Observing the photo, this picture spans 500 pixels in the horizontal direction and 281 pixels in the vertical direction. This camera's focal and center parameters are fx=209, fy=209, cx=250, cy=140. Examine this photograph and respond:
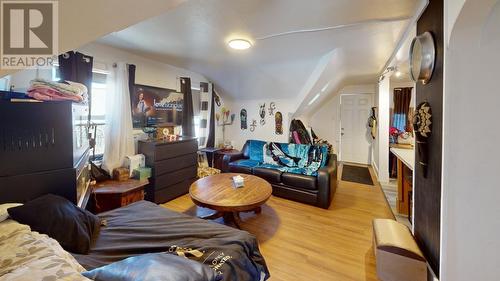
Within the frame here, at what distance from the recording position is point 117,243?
1354 mm

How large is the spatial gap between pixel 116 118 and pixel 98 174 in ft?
2.63

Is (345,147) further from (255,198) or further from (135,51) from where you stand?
(135,51)

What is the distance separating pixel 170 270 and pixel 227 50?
2821 mm

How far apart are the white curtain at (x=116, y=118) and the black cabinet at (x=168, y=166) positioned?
322mm

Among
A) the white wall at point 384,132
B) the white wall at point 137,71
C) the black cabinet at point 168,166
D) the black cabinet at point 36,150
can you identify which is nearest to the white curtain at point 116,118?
the white wall at point 137,71

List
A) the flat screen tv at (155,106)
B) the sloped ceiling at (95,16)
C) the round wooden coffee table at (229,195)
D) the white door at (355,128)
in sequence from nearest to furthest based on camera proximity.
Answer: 1. the sloped ceiling at (95,16)
2. the round wooden coffee table at (229,195)
3. the flat screen tv at (155,106)
4. the white door at (355,128)

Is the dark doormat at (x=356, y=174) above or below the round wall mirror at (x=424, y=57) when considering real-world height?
below

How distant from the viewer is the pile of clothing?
1456mm

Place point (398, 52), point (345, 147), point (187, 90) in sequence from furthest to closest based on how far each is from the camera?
point (345, 147) → point (187, 90) → point (398, 52)

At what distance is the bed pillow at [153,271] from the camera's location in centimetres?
82

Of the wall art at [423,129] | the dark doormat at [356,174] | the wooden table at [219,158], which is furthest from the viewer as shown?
the wooden table at [219,158]

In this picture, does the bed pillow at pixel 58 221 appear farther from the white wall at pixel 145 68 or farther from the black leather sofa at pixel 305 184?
the black leather sofa at pixel 305 184

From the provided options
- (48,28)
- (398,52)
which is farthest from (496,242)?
(48,28)

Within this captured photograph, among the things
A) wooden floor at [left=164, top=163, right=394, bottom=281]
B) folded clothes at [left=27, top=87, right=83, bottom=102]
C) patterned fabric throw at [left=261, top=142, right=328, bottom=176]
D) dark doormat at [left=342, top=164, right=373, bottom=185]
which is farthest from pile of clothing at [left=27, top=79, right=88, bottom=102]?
dark doormat at [left=342, top=164, right=373, bottom=185]
